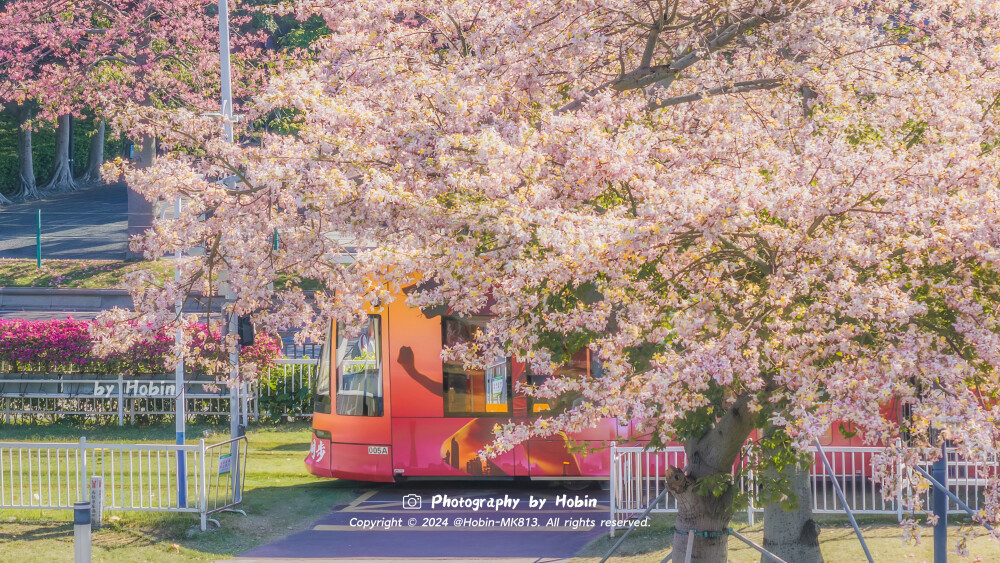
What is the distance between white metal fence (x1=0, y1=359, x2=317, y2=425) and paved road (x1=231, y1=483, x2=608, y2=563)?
4935 millimetres

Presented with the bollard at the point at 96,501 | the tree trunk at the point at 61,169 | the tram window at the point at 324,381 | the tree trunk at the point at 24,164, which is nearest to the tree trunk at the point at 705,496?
the bollard at the point at 96,501

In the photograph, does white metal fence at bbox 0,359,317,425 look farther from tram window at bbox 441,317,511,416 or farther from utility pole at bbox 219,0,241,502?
tram window at bbox 441,317,511,416

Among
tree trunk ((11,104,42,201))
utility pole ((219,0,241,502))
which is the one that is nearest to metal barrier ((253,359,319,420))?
utility pole ((219,0,241,502))

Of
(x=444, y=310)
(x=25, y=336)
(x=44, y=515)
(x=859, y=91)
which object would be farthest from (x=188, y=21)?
(x=859, y=91)

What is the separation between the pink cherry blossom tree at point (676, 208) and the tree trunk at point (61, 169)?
32900mm

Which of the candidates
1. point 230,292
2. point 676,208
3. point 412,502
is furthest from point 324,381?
point 676,208

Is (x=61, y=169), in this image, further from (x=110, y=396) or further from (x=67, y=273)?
(x=110, y=396)

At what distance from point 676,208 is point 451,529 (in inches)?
287

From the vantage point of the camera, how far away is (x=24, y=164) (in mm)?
39375

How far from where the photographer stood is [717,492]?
710 cm

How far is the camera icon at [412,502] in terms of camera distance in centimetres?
1317

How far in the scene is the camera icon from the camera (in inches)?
519

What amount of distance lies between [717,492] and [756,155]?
235 centimetres

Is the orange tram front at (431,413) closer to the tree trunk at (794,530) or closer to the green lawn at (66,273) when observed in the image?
the tree trunk at (794,530)
